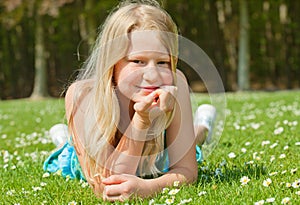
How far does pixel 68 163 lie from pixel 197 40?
28.7 meters

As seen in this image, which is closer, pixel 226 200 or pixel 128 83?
pixel 226 200

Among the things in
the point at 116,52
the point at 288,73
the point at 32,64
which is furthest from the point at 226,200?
the point at 32,64

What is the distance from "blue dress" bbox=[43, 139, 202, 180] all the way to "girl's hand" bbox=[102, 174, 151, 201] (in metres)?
0.65

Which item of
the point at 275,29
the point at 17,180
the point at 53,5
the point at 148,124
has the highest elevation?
the point at 148,124

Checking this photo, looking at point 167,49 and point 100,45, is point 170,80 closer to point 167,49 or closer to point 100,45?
point 167,49

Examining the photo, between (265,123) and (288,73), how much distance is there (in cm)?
2313

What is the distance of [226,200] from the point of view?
9.81 feet

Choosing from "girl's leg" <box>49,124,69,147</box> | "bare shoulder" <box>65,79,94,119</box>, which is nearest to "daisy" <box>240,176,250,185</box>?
"bare shoulder" <box>65,79,94,119</box>

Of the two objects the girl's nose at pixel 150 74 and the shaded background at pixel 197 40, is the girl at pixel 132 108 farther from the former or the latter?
the shaded background at pixel 197 40

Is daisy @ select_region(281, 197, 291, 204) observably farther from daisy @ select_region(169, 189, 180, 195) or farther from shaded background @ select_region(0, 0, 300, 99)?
shaded background @ select_region(0, 0, 300, 99)

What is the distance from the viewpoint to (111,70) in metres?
3.32

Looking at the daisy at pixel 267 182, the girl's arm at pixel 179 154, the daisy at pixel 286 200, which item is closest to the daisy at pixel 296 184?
the daisy at pixel 267 182

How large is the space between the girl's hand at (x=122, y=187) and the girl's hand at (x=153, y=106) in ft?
1.16

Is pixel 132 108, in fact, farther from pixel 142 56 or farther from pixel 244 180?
pixel 244 180
